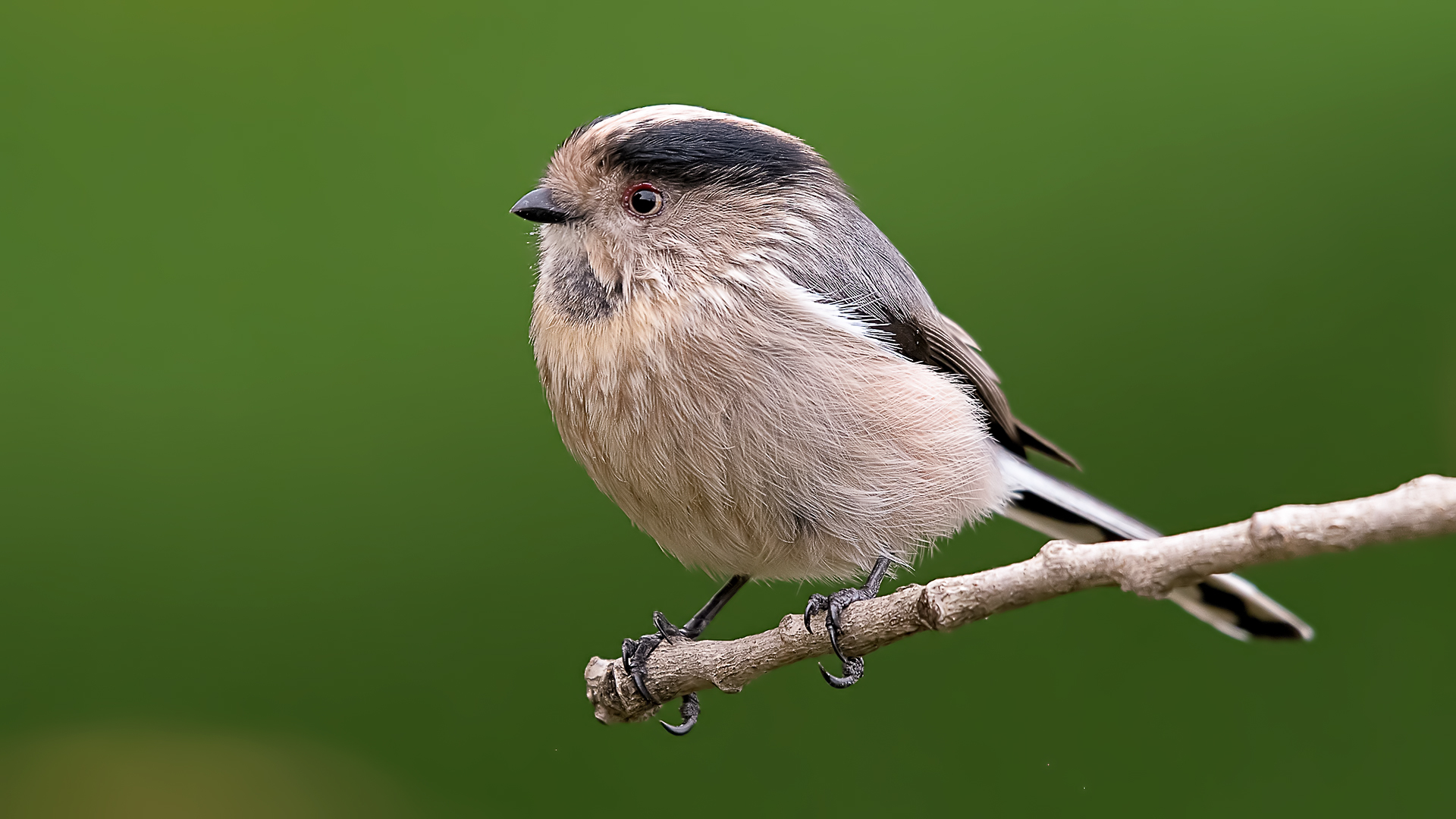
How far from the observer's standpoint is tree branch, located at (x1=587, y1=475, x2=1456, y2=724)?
1.11 metres

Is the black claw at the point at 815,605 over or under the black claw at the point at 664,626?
over

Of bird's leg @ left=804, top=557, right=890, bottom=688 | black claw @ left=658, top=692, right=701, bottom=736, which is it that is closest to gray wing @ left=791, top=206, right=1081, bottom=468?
bird's leg @ left=804, top=557, right=890, bottom=688

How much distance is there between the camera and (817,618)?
73.0 inches

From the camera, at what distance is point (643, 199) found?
210cm

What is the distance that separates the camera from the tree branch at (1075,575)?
1105mm

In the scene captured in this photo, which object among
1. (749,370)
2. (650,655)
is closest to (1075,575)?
(749,370)

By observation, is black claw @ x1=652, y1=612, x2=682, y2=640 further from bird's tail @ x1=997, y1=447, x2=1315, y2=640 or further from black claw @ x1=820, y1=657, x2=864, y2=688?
bird's tail @ x1=997, y1=447, x2=1315, y2=640

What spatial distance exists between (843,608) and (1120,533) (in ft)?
2.49

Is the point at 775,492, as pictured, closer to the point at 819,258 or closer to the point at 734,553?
the point at 734,553

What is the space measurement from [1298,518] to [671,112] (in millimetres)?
1345

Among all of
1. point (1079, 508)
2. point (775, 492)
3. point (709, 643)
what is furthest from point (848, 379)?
point (1079, 508)

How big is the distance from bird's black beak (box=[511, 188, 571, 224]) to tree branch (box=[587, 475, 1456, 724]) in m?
0.77

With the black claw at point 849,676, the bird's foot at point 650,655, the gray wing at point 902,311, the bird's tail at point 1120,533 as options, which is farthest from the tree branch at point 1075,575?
the bird's tail at point 1120,533

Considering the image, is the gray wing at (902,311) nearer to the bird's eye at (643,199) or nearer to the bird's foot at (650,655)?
the bird's eye at (643,199)
